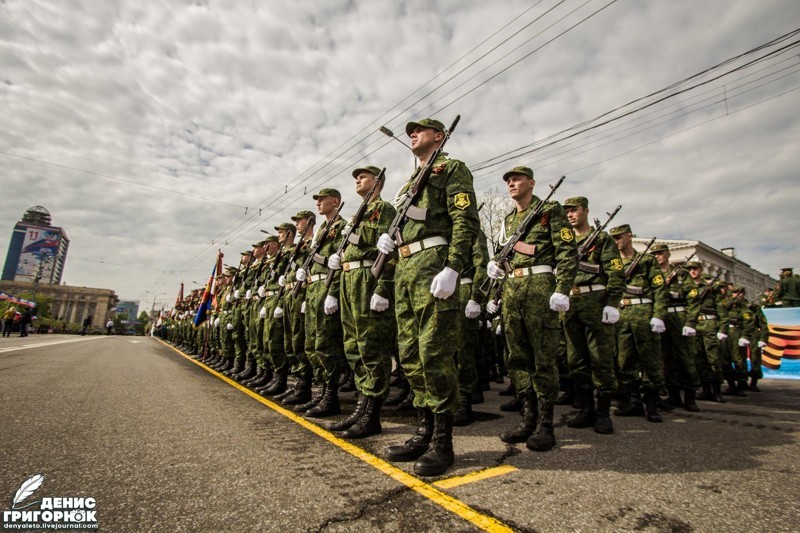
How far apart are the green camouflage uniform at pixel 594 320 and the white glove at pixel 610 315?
0.04 metres

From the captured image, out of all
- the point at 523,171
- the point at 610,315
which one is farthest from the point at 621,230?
the point at 523,171

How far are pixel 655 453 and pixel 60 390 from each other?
6377 millimetres

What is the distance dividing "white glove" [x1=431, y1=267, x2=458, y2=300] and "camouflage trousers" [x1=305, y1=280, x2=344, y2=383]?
5.96ft

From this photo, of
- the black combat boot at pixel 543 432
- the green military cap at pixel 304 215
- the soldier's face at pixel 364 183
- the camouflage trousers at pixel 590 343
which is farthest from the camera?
the green military cap at pixel 304 215

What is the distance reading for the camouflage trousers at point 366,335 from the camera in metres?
3.37

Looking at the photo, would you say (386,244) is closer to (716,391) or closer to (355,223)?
(355,223)

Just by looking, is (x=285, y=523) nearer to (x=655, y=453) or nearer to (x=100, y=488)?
(x=100, y=488)

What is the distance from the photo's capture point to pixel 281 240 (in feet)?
22.1

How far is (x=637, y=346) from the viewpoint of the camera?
4840mm

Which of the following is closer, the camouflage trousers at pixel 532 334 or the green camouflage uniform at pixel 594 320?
the camouflage trousers at pixel 532 334

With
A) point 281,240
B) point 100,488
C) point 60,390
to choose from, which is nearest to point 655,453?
point 100,488

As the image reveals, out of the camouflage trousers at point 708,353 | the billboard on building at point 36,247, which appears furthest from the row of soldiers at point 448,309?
the billboard on building at point 36,247

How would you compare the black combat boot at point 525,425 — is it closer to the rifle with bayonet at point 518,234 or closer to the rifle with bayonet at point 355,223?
the rifle with bayonet at point 518,234

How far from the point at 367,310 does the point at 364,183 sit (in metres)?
1.51
